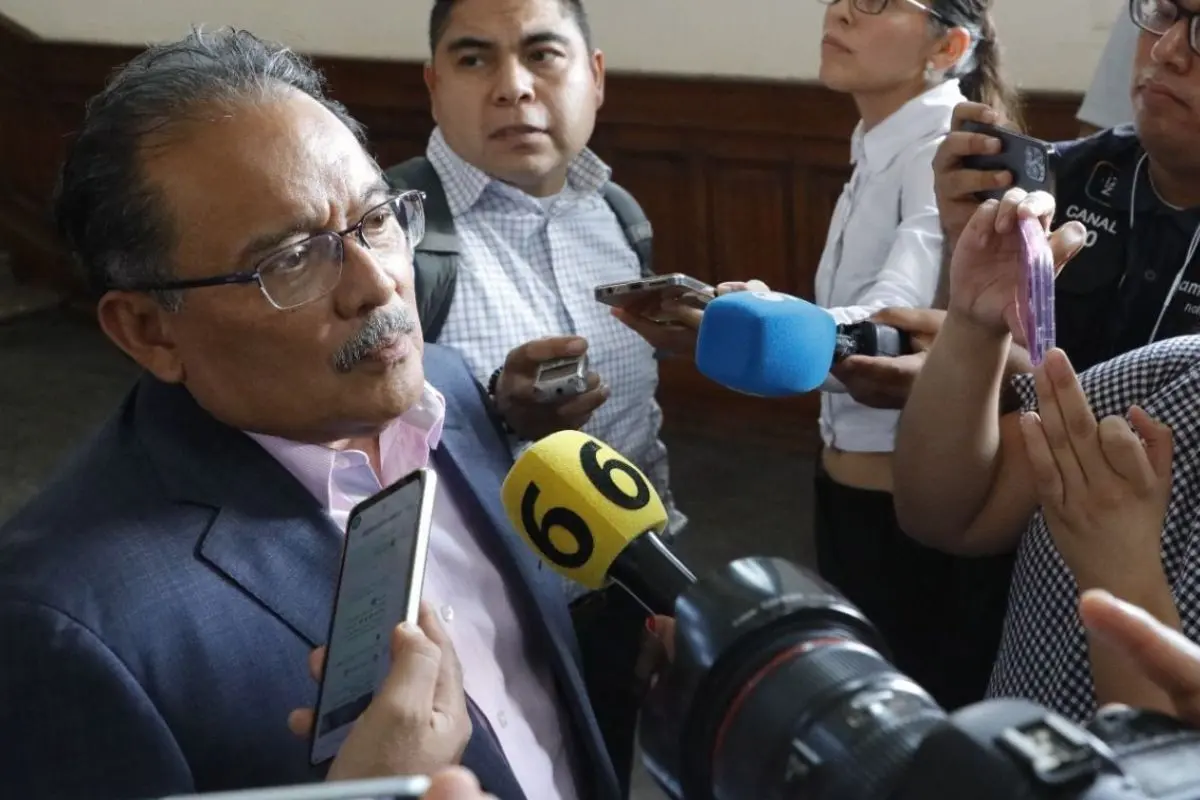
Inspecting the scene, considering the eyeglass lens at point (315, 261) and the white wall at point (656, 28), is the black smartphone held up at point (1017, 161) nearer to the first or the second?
the eyeglass lens at point (315, 261)

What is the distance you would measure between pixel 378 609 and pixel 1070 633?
0.58 meters

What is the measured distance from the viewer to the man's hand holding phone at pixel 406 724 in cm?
79

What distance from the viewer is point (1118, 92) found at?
82.6 inches

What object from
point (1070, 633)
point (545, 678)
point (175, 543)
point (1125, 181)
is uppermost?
point (1125, 181)

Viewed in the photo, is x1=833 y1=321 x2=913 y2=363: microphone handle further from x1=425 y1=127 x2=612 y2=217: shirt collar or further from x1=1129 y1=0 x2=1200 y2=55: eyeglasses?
x1=425 y1=127 x2=612 y2=217: shirt collar

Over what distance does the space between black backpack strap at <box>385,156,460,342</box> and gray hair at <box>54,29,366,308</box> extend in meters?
0.47

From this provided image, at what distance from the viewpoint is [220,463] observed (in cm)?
107

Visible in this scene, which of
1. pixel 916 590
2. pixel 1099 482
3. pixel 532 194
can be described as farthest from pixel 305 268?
pixel 916 590

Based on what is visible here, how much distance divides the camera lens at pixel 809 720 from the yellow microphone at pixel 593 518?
20 centimetres

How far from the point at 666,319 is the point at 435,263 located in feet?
1.02

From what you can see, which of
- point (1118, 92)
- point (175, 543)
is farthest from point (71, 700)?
point (1118, 92)

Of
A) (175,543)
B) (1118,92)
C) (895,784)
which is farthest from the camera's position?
(1118,92)

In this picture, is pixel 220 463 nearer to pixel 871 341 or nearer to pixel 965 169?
pixel 871 341

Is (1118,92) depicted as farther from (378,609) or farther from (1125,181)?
(378,609)
